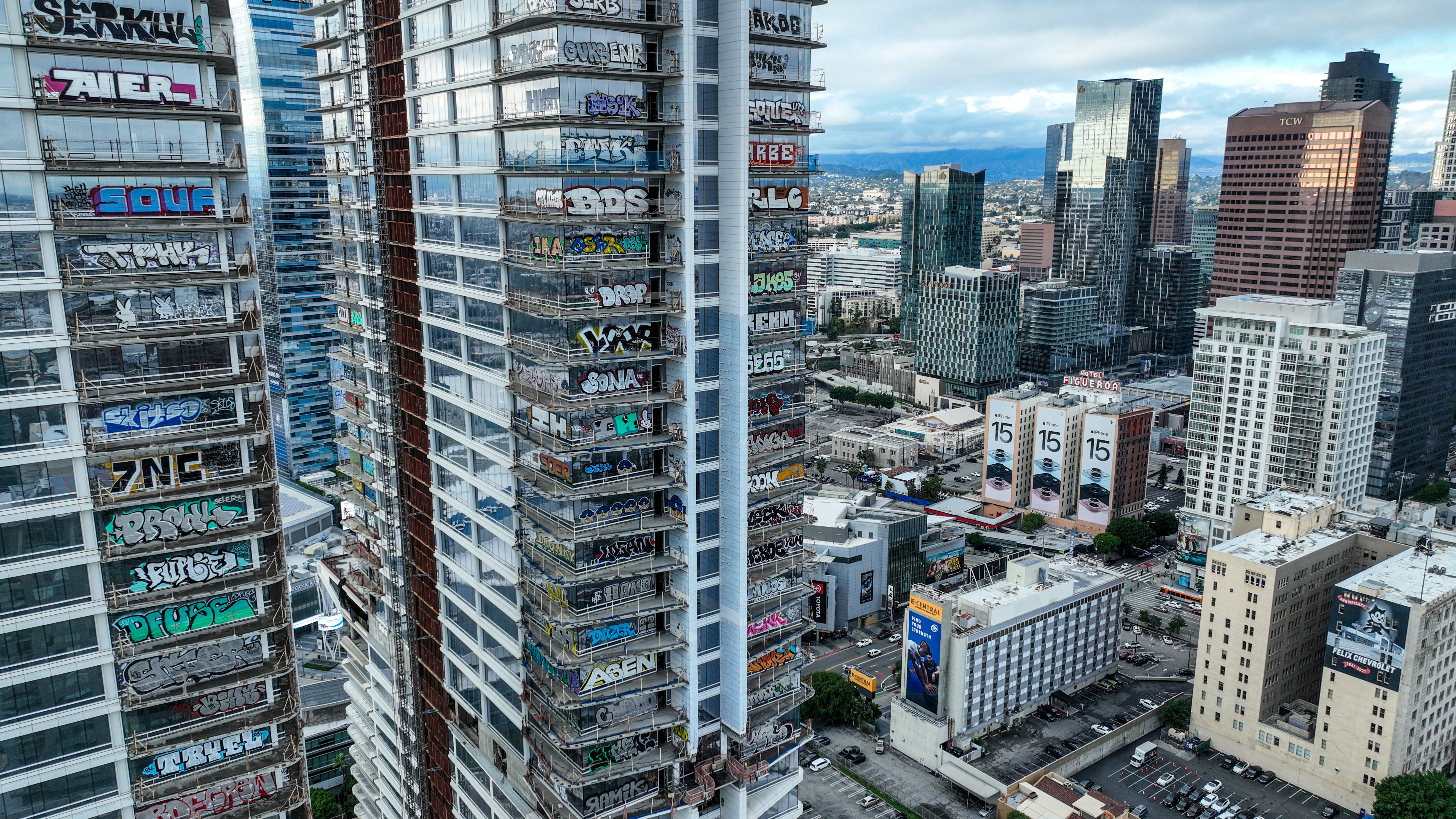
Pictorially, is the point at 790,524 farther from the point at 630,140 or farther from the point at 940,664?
→ the point at 940,664

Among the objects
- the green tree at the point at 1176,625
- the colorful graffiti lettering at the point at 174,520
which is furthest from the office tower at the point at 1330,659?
the colorful graffiti lettering at the point at 174,520

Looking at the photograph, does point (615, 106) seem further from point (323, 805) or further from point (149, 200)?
point (323, 805)

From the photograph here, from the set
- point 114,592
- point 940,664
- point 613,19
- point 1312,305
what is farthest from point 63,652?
point 1312,305

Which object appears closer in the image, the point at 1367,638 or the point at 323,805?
the point at 323,805

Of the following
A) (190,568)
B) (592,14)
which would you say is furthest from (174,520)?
(592,14)

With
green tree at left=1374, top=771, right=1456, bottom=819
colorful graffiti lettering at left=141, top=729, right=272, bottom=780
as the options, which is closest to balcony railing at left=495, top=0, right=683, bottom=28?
colorful graffiti lettering at left=141, top=729, right=272, bottom=780

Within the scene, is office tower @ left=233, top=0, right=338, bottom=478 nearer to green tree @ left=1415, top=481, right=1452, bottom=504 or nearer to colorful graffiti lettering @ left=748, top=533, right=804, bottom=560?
colorful graffiti lettering @ left=748, top=533, right=804, bottom=560

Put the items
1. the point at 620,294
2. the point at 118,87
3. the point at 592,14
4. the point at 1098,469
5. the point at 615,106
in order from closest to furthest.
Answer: the point at 118,87
the point at 592,14
the point at 615,106
the point at 620,294
the point at 1098,469
